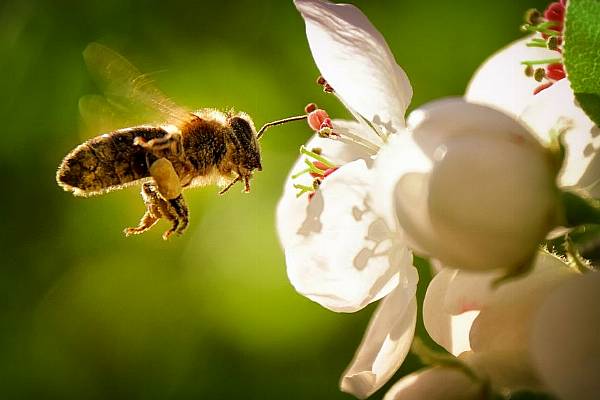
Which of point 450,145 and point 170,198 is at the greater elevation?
point 450,145

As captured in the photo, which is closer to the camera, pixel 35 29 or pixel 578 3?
pixel 578 3

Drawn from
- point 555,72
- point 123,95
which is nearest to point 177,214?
point 123,95

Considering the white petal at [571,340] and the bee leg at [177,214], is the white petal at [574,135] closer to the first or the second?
the white petal at [571,340]

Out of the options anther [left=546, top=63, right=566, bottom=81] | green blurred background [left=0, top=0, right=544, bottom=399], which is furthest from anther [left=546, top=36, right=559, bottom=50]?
green blurred background [left=0, top=0, right=544, bottom=399]

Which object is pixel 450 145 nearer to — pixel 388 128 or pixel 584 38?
pixel 584 38

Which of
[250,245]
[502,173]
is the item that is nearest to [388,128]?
[502,173]

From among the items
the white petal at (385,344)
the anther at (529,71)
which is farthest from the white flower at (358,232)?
the anther at (529,71)

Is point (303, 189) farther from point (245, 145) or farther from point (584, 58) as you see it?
point (584, 58)
